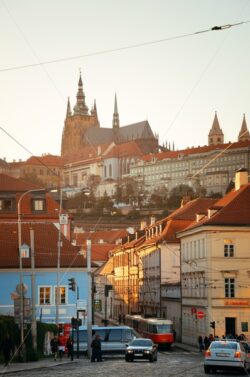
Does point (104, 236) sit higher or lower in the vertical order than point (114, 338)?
higher

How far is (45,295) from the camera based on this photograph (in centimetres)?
6419

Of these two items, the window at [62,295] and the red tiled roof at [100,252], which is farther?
the red tiled roof at [100,252]

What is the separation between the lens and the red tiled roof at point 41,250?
63938mm

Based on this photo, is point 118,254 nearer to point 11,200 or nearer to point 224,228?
point 11,200

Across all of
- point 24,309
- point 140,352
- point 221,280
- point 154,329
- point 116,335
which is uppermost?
point 221,280

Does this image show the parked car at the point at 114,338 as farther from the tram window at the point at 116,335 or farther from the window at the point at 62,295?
the window at the point at 62,295

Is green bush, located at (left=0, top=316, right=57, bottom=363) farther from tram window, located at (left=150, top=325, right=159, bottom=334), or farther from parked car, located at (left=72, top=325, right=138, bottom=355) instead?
tram window, located at (left=150, top=325, right=159, bottom=334)

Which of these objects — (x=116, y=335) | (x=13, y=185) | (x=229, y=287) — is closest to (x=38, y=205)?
(x=13, y=185)

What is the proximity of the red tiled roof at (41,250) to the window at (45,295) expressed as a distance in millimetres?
1638

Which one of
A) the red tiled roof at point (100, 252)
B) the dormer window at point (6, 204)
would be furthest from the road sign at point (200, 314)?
the red tiled roof at point (100, 252)

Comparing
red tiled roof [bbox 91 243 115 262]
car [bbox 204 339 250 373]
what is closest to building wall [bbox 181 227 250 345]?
car [bbox 204 339 250 373]

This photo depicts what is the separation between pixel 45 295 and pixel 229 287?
44.0 ft

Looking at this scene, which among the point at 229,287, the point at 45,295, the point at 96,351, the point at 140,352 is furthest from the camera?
the point at 229,287

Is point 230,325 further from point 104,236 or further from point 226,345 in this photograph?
point 104,236
